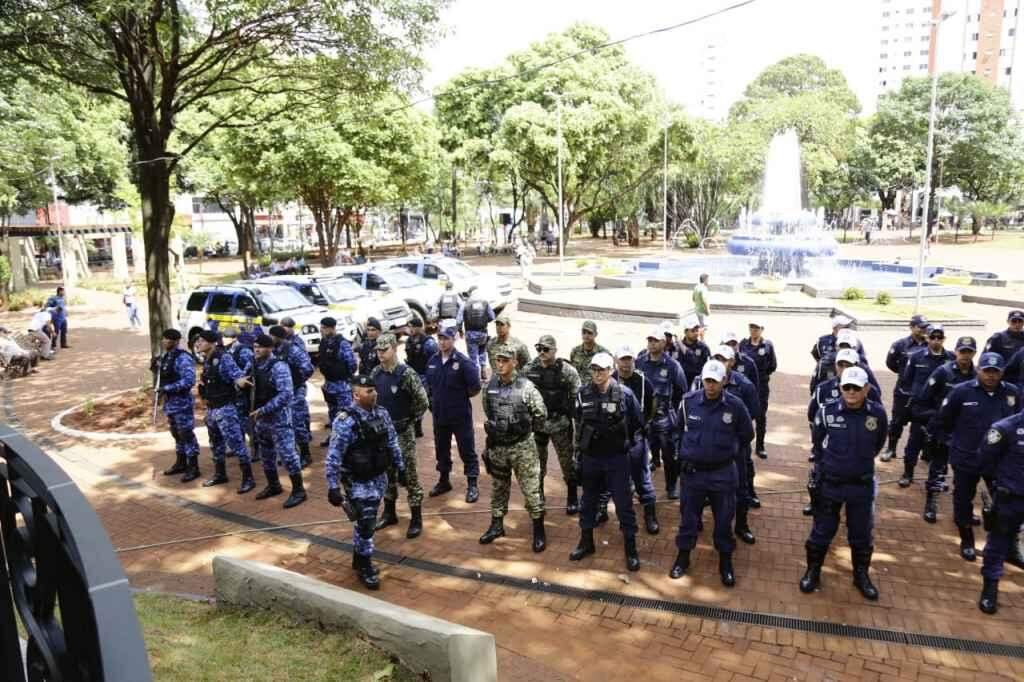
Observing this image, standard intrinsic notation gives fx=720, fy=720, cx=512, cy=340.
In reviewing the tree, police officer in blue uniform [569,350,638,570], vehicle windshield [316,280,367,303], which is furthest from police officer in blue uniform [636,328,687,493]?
vehicle windshield [316,280,367,303]

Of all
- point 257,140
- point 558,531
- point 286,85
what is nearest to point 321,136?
point 257,140

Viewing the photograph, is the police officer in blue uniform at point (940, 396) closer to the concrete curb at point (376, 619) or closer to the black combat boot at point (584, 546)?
the black combat boot at point (584, 546)

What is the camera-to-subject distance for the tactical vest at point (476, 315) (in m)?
12.4

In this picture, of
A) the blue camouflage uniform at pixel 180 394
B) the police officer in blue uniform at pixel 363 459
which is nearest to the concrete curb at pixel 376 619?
the police officer in blue uniform at pixel 363 459

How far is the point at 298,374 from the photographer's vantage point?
30.2ft

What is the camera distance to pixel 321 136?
98.4ft

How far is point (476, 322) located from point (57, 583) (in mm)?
10562

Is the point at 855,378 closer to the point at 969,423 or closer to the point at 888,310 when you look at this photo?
the point at 969,423

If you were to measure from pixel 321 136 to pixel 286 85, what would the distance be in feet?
46.9

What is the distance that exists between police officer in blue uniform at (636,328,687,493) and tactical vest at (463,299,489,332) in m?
4.68

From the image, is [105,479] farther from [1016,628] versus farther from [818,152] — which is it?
[818,152]

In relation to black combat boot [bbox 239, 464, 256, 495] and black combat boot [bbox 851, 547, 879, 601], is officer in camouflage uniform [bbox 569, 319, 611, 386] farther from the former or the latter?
black combat boot [bbox 239, 464, 256, 495]

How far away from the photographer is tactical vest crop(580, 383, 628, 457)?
6461mm

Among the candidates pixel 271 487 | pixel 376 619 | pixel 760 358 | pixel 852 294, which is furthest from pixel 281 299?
pixel 852 294
